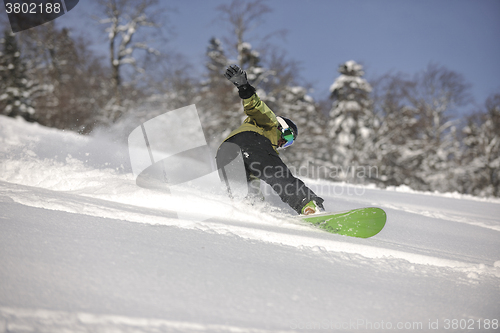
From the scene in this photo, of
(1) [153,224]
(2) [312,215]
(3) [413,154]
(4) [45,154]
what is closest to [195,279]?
(1) [153,224]

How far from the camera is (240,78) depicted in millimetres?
2270

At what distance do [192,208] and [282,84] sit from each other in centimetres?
967

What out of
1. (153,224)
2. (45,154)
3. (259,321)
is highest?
(45,154)

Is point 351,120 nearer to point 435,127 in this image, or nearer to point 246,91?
point 435,127

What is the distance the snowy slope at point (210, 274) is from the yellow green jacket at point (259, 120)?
789mm

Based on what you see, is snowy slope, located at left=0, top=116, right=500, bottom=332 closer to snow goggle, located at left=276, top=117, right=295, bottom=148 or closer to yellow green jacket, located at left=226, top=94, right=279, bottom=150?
yellow green jacket, located at left=226, top=94, right=279, bottom=150

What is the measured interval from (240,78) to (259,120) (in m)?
0.42

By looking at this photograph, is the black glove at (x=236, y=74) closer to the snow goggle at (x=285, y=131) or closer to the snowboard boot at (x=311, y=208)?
the snow goggle at (x=285, y=131)

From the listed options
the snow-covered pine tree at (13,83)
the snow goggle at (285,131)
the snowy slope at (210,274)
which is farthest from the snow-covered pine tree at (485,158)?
the snow-covered pine tree at (13,83)

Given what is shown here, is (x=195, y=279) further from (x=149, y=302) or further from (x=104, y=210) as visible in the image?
(x=104, y=210)

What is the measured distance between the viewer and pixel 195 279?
1065 millimetres

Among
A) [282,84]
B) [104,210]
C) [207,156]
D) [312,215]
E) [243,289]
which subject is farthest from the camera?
[282,84]

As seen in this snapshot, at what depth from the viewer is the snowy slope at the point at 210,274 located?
2.82 ft

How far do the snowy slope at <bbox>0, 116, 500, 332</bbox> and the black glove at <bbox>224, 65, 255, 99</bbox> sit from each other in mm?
995
